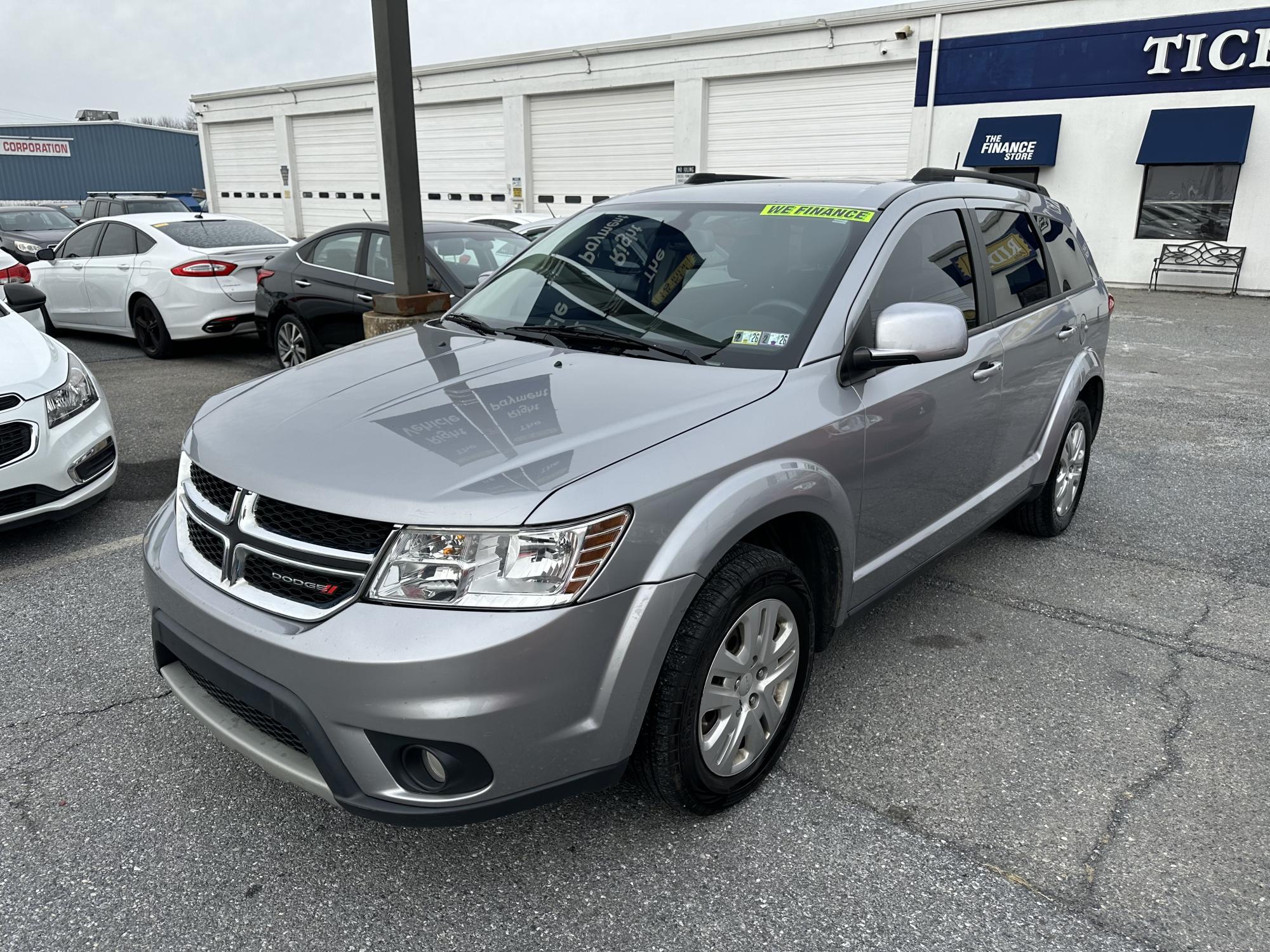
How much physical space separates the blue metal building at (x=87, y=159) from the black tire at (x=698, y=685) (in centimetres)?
5658

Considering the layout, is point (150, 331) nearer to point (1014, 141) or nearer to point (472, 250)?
point (472, 250)

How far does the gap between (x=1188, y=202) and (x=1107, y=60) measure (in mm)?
3121

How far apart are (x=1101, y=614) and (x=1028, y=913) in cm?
200

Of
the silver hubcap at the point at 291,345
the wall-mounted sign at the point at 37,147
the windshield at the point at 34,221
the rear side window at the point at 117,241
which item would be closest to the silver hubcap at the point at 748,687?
the silver hubcap at the point at 291,345

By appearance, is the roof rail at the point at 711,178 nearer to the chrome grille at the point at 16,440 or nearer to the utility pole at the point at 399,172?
the utility pole at the point at 399,172

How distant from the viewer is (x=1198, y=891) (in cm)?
234

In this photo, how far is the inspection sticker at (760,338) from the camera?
2844 mm

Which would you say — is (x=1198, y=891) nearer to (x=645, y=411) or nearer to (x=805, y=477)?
(x=805, y=477)

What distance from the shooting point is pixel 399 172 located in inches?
256

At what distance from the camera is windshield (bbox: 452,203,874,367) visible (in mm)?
2924

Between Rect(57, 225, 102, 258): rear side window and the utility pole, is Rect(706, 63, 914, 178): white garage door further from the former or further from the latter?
the utility pole

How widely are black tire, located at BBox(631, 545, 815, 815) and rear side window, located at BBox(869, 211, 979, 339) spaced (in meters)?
0.97

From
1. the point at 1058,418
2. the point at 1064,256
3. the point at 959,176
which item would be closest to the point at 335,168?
the point at 1064,256

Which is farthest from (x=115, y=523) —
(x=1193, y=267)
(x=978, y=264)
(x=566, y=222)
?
(x=1193, y=267)
